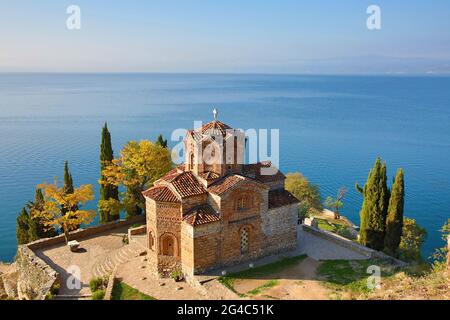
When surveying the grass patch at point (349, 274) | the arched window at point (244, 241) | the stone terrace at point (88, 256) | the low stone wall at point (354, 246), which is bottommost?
the stone terrace at point (88, 256)

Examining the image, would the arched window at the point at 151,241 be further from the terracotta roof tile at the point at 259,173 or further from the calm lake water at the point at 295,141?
the calm lake water at the point at 295,141

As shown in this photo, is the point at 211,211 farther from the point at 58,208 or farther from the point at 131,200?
the point at 58,208

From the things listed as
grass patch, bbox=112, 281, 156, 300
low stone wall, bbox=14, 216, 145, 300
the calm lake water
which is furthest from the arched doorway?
the calm lake water

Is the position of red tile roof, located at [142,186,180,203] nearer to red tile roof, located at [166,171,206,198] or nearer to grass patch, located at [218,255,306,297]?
red tile roof, located at [166,171,206,198]

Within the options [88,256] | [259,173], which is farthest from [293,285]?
[88,256]

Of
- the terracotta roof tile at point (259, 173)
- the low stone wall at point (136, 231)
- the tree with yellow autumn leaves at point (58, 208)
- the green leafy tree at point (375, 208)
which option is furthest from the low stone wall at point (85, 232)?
the green leafy tree at point (375, 208)

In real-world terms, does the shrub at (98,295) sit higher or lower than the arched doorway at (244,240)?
lower
